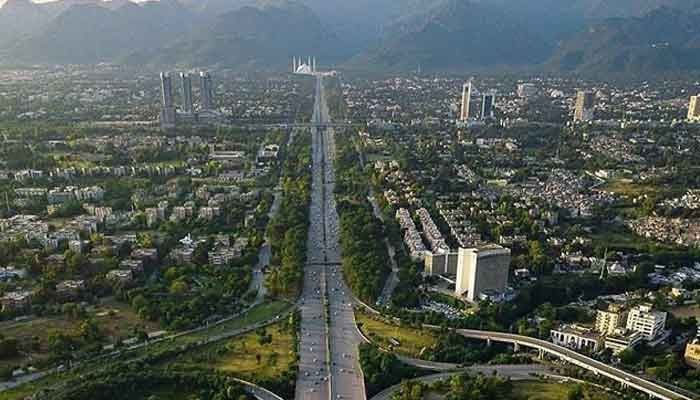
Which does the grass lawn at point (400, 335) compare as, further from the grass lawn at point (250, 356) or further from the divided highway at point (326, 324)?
the grass lawn at point (250, 356)

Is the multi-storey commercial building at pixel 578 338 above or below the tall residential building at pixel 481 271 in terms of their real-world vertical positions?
below

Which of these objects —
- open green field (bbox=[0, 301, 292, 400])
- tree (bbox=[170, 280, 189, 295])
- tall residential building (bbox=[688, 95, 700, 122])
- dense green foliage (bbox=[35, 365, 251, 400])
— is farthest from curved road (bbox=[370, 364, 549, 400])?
tall residential building (bbox=[688, 95, 700, 122])

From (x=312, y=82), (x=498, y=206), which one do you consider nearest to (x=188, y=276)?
(x=498, y=206)

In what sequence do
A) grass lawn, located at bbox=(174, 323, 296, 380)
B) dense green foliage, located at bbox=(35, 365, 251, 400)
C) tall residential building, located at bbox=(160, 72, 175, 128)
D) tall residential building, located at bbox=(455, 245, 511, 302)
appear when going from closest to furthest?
1. dense green foliage, located at bbox=(35, 365, 251, 400)
2. grass lawn, located at bbox=(174, 323, 296, 380)
3. tall residential building, located at bbox=(455, 245, 511, 302)
4. tall residential building, located at bbox=(160, 72, 175, 128)

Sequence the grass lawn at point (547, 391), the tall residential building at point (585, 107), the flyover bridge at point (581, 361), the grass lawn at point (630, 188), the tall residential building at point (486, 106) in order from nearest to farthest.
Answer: the flyover bridge at point (581, 361), the grass lawn at point (547, 391), the grass lawn at point (630, 188), the tall residential building at point (585, 107), the tall residential building at point (486, 106)

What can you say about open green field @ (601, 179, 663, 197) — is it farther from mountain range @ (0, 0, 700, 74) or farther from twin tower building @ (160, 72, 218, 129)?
mountain range @ (0, 0, 700, 74)

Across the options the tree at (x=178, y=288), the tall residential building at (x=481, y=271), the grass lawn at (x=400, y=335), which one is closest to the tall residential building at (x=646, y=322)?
the tall residential building at (x=481, y=271)
